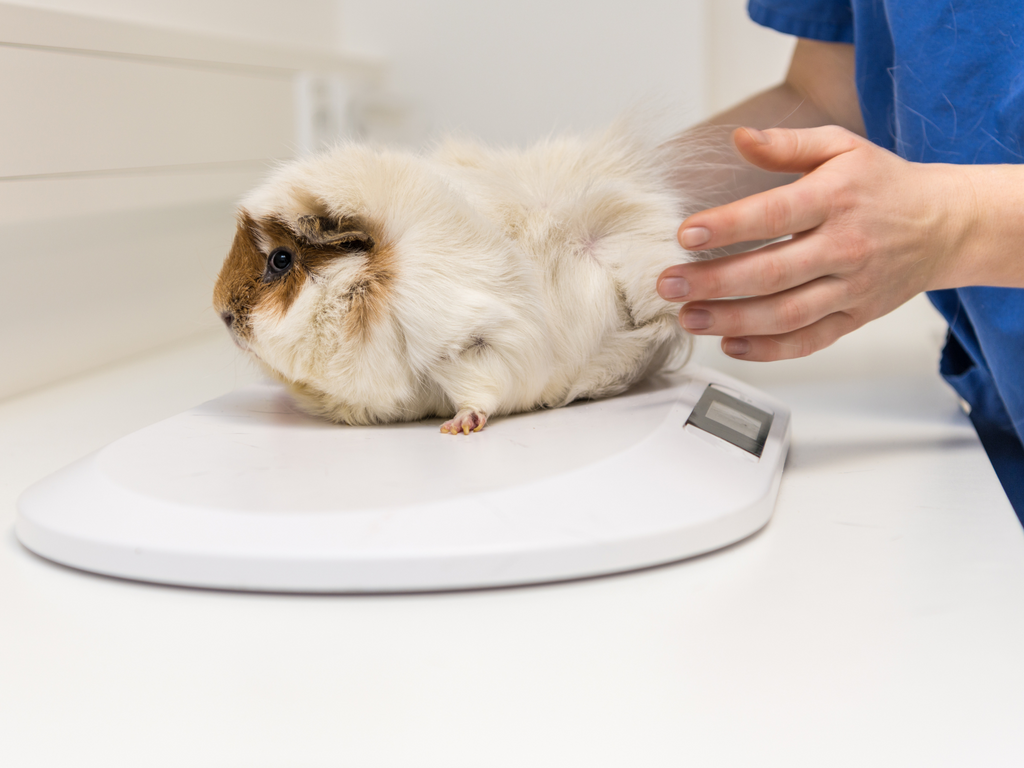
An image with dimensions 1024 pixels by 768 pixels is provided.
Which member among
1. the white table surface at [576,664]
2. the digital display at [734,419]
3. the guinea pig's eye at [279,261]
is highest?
the guinea pig's eye at [279,261]

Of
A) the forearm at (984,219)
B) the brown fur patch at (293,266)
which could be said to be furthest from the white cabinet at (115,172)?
the forearm at (984,219)

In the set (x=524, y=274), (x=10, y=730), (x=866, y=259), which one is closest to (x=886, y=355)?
(x=866, y=259)

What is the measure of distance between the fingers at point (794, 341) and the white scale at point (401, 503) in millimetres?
74

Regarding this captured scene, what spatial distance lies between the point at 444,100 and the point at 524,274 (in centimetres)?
126

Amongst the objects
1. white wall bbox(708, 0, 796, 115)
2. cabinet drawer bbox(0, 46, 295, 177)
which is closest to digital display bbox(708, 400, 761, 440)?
cabinet drawer bbox(0, 46, 295, 177)

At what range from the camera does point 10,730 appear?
0.34 meters

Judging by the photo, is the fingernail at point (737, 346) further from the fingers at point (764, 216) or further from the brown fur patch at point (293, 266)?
the brown fur patch at point (293, 266)

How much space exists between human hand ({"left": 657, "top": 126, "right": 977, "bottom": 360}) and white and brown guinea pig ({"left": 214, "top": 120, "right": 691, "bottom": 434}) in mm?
79

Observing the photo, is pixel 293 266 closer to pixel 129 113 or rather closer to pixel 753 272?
pixel 753 272

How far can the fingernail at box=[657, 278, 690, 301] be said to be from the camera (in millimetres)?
587

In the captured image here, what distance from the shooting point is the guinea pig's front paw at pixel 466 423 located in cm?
62

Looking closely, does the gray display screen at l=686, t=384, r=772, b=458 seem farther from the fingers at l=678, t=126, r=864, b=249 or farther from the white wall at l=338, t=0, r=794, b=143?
the white wall at l=338, t=0, r=794, b=143

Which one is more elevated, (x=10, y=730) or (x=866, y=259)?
(x=866, y=259)

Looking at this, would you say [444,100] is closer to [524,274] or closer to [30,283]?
[30,283]
